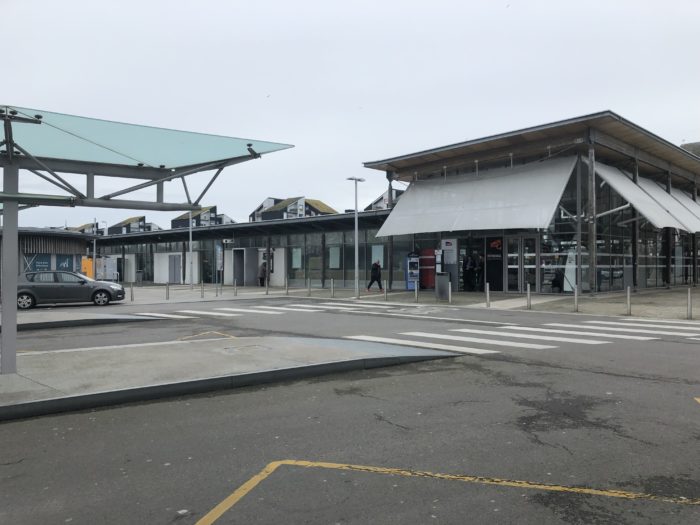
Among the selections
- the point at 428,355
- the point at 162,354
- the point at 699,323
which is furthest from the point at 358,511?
the point at 699,323

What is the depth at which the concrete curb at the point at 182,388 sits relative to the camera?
20.2 ft

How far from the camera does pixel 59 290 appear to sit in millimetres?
21703

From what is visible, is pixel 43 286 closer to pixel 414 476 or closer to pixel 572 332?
pixel 572 332

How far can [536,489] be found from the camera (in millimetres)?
3996

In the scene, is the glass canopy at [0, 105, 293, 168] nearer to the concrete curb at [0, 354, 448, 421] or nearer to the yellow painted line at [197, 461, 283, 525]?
the concrete curb at [0, 354, 448, 421]

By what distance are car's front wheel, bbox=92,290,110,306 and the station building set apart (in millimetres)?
12950

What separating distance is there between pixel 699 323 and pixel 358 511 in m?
14.6

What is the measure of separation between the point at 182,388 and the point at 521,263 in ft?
68.5

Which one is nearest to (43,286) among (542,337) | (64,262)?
(64,262)

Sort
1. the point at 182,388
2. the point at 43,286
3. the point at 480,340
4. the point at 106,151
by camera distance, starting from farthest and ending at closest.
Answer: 1. the point at 43,286
2. the point at 480,340
3. the point at 106,151
4. the point at 182,388

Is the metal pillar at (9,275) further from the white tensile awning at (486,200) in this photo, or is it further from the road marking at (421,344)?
the white tensile awning at (486,200)

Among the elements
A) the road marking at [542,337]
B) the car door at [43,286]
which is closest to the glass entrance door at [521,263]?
the road marking at [542,337]

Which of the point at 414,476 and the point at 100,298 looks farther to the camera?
the point at 100,298

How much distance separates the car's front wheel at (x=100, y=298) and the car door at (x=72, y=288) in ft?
1.05
